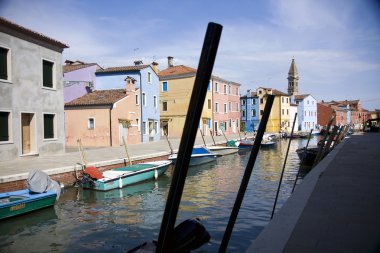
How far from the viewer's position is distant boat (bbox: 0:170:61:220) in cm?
833

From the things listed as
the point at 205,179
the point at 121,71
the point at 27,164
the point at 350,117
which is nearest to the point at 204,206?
the point at 205,179

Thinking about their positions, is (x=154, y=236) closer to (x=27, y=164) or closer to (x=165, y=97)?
(x=27, y=164)

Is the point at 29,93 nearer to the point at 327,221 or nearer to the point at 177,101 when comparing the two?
the point at 327,221

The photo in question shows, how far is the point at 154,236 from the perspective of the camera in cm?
712

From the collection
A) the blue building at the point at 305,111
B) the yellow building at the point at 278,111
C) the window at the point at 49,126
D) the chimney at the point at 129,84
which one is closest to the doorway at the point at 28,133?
the window at the point at 49,126

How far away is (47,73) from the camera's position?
16.9m

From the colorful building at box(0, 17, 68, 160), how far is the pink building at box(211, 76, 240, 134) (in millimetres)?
23069

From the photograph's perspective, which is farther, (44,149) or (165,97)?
(165,97)

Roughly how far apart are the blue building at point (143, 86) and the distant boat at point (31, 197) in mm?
17464

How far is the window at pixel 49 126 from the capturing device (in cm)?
1659

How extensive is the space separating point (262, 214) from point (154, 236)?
9.91 ft

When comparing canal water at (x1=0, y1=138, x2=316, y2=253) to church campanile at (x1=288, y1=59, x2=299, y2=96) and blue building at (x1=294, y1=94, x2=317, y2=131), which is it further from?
church campanile at (x1=288, y1=59, x2=299, y2=96)

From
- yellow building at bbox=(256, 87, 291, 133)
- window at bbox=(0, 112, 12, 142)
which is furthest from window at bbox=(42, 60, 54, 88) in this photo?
yellow building at bbox=(256, 87, 291, 133)

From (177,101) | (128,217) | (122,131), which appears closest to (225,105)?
(177,101)
